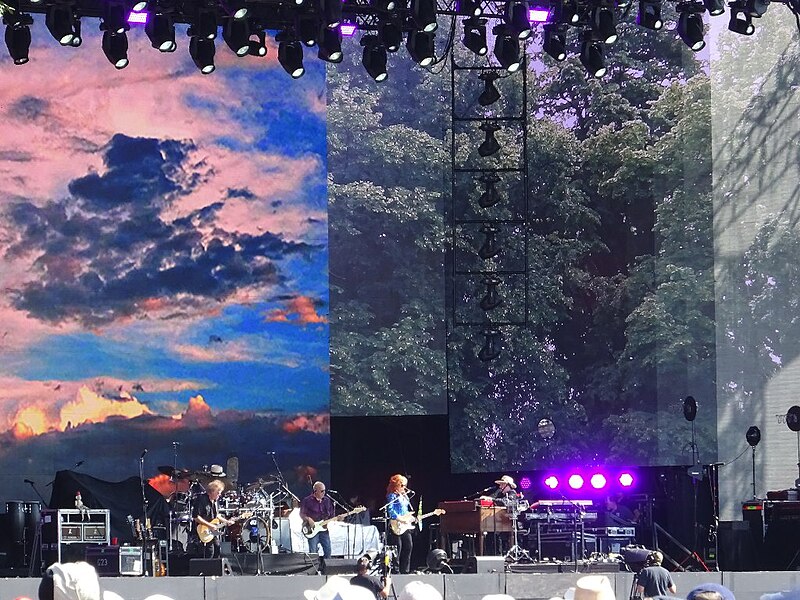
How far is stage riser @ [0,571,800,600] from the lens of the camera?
14039 millimetres

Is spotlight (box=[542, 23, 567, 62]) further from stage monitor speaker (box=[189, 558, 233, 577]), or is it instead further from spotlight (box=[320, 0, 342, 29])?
stage monitor speaker (box=[189, 558, 233, 577])

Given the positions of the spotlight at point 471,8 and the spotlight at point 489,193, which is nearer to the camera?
the spotlight at point 471,8

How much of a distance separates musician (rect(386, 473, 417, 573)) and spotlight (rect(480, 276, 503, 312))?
3.56 m

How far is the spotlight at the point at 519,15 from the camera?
604 inches

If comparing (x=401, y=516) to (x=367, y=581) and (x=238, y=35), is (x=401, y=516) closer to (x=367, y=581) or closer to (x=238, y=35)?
(x=367, y=581)

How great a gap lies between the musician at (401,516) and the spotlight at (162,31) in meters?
5.89

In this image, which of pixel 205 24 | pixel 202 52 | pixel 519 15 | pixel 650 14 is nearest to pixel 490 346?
pixel 650 14

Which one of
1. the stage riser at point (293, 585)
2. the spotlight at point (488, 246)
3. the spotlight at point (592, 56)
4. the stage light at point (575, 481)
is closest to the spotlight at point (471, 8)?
the spotlight at point (592, 56)

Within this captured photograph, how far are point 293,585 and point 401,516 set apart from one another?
12.6ft

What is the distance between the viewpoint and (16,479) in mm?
20531

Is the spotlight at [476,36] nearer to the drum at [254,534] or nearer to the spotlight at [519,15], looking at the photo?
the spotlight at [519,15]

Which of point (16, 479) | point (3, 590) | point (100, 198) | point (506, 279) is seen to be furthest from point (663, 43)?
point (3, 590)

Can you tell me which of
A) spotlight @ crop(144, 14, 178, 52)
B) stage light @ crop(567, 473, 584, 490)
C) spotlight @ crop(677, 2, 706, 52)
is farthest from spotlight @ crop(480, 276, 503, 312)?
spotlight @ crop(144, 14, 178, 52)

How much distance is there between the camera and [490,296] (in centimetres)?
2109
